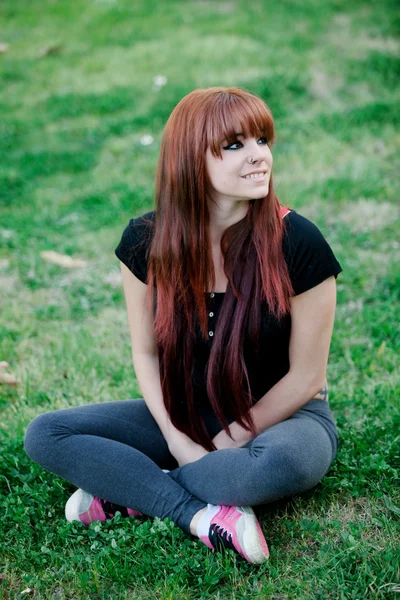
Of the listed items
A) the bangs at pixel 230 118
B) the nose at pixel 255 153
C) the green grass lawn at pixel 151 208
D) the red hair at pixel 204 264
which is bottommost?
the green grass lawn at pixel 151 208

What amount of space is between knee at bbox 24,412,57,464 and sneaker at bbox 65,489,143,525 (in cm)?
21

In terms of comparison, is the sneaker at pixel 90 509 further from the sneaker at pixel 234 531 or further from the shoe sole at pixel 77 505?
the sneaker at pixel 234 531

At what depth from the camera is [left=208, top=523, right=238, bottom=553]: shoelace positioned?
2.24 meters

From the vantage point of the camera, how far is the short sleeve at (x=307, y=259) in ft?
7.87

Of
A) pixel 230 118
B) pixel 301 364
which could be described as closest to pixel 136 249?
pixel 230 118

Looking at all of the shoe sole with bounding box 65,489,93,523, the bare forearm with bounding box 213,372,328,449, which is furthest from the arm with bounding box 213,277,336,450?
the shoe sole with bounding box 65,489,93,523

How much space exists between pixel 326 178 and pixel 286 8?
4.19 m

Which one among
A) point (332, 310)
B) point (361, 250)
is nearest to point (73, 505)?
point (332, 310)

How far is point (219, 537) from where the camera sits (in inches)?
88.9

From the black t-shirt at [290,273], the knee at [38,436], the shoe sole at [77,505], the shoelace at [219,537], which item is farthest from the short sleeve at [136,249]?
the shoelace at [219,537]

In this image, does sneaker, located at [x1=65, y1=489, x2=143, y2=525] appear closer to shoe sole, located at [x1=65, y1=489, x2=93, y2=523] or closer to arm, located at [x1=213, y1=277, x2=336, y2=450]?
shoe sole, located at [x1=65, y1=489, x2=93, y2=523]

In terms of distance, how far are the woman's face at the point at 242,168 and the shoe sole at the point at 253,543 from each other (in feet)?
3.65

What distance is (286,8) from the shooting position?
852 centimetres

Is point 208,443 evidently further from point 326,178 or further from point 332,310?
point 326,178
